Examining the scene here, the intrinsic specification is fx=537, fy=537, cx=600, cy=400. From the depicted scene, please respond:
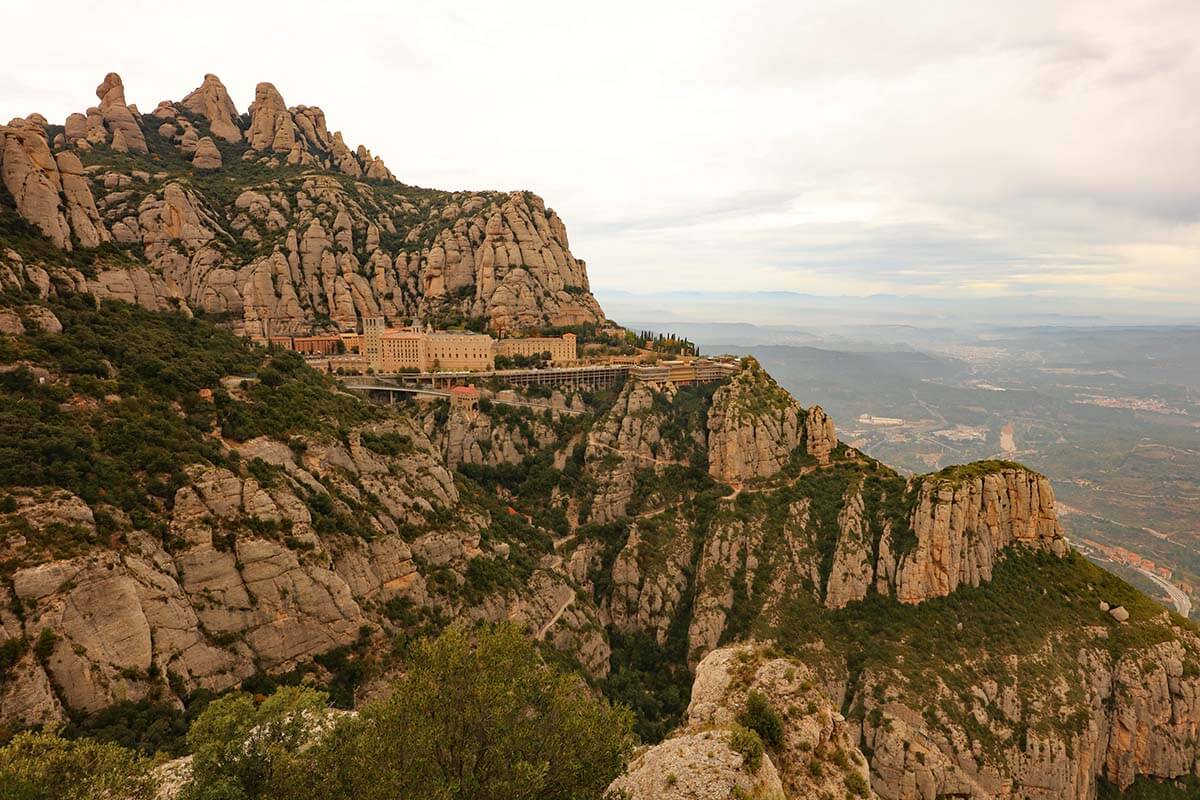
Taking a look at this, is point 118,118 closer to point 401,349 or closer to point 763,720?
point 401,349

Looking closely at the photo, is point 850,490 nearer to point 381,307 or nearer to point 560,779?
point 560,779

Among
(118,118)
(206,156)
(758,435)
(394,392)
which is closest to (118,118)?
(118,118)

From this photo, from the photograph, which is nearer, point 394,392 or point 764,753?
point 764,753

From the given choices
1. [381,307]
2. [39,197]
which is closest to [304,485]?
[39,197]

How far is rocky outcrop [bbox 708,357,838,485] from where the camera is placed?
72.7m

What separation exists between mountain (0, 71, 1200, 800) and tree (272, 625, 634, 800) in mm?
2719

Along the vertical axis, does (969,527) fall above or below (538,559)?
above

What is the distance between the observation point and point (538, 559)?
61.0 metres

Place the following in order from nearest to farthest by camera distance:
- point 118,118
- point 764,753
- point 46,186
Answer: point 764,753 < point 46,186 < point 118,118

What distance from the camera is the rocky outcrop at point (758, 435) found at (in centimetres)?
7269

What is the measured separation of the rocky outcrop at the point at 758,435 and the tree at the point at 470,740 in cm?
5406

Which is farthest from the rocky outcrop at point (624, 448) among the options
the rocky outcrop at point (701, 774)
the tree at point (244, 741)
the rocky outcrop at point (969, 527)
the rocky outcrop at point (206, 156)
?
the rocky outcrop at point (206, 156)

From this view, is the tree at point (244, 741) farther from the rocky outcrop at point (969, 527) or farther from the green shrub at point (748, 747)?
the rocky outcrop at point (969, 527)

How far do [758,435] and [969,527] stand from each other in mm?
25654
